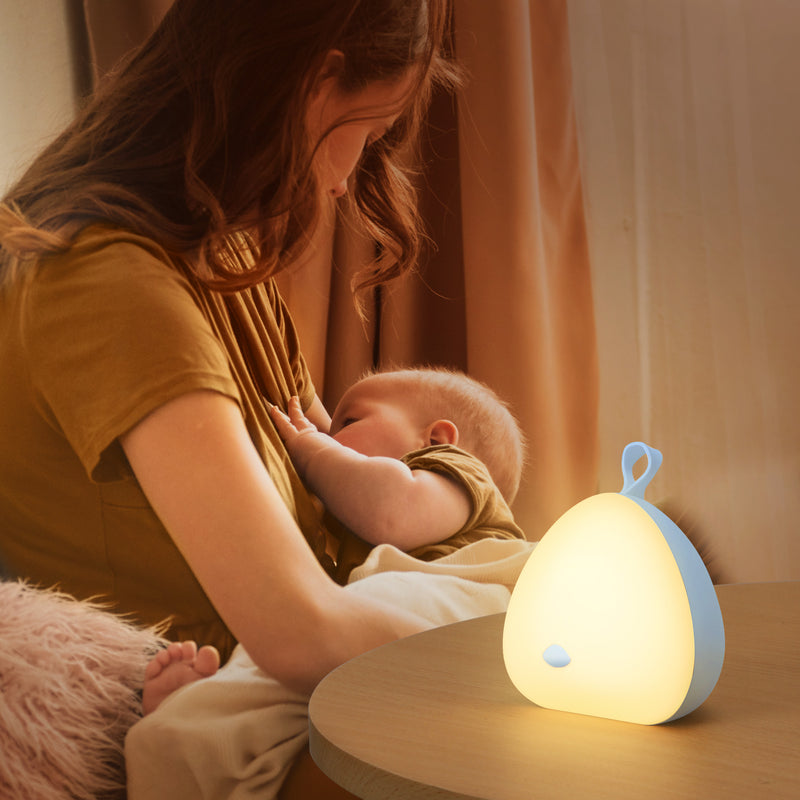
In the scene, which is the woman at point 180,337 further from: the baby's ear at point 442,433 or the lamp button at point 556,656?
the lamp button at point 556,656

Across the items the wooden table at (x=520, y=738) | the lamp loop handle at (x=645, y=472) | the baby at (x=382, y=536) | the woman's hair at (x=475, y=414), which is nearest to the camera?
the wooden table at (x=520, y=738)

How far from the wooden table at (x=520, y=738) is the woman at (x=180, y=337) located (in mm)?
157

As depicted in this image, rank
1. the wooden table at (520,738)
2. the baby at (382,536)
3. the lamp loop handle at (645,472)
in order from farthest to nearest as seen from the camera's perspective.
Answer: the baby at (382,536) → the lamp loop handle at (645,472) → the wooden table at (520,738)

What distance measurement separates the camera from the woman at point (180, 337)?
0.75 metres

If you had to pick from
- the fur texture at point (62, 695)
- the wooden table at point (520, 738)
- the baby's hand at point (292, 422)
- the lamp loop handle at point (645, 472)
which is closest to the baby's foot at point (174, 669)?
the fur texture at point (62, 695)

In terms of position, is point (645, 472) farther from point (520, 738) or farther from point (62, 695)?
point (62, 695)

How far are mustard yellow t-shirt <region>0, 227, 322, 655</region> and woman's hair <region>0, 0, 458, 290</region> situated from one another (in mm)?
47

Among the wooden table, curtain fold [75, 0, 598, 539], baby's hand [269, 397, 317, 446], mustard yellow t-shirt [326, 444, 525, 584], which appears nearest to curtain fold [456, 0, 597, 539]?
curtain fold [75, 0, 598, 539]

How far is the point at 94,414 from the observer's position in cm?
75

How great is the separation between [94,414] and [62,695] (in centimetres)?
21

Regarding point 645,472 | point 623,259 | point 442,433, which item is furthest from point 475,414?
point 645,472

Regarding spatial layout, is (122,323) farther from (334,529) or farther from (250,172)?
(334,529)

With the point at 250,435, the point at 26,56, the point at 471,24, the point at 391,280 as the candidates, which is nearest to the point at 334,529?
the point at 250,435

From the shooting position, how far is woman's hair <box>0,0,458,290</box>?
2.67 feet
